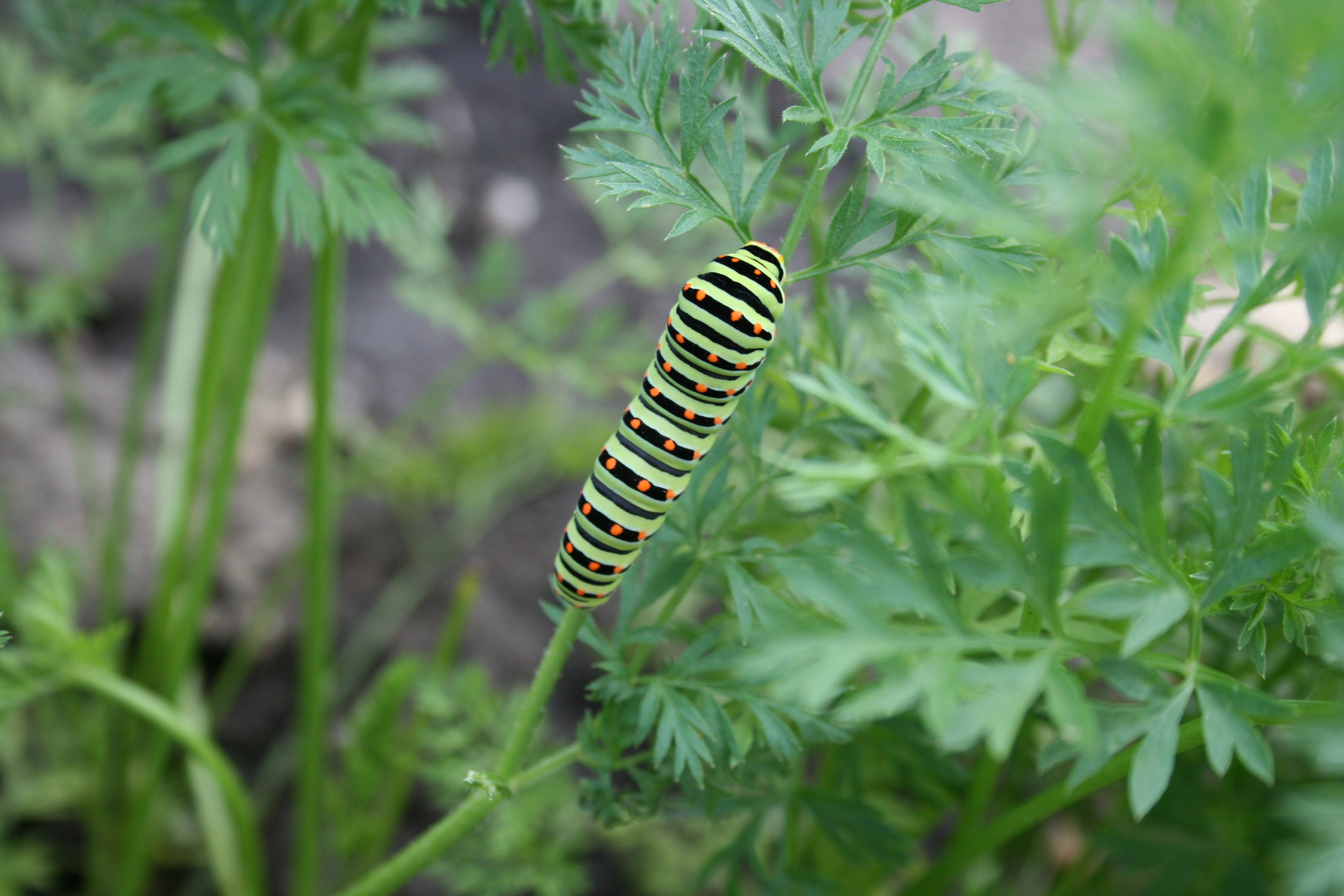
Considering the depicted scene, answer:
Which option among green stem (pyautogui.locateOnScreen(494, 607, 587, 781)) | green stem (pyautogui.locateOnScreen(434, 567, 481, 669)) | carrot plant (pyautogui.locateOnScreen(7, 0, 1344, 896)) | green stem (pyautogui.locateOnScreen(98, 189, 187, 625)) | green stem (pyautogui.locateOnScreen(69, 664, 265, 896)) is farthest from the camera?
green stem (pyautogui.locateOnScreen(98, 189, 187, 625))

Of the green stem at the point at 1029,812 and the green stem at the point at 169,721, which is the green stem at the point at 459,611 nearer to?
the green stem at the point at 169,721

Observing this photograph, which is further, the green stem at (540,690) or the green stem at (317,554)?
the green stem at (317,554)

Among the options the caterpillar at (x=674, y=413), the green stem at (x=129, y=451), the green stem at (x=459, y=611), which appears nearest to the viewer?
the caterpillar at (x=674, y=413)

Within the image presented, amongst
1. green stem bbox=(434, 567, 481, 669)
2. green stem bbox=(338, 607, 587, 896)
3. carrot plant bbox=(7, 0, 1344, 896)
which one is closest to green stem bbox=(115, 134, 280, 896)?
carrot plant bbox=(7, 0, 1344, 896)

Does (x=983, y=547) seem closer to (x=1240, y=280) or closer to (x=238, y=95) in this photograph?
(x=1240, y=280)

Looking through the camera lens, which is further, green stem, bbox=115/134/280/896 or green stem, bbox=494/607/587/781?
green stem, bbox=115/134/280/896

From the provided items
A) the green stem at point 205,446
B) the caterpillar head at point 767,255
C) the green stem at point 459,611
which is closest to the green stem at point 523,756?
the caterpillar head at point 767,255

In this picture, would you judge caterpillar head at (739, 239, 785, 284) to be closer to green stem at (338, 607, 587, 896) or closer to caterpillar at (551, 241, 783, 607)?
caterpillar at (551, 241, 783, 607)

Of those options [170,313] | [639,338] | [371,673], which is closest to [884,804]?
[639,338]
